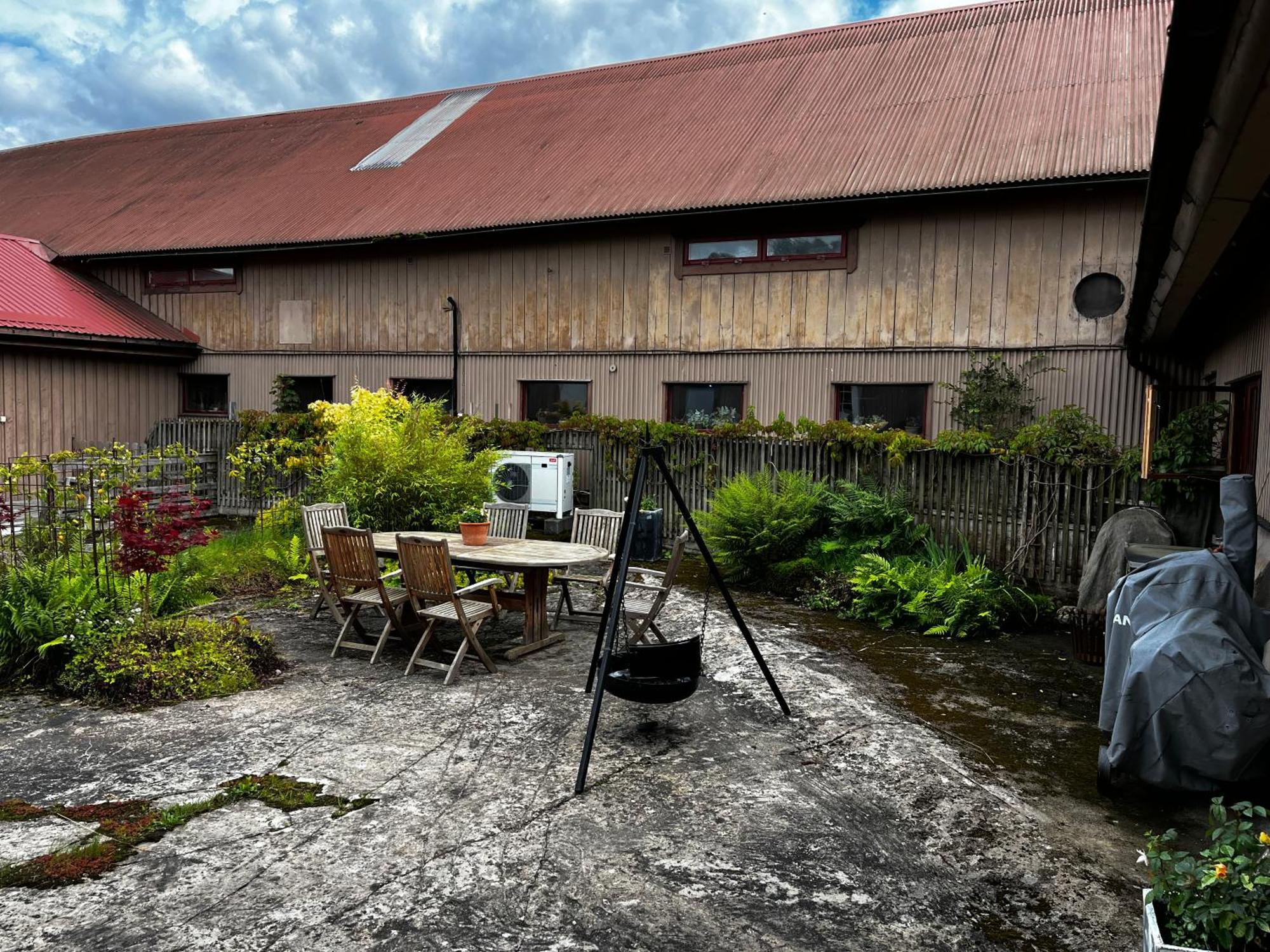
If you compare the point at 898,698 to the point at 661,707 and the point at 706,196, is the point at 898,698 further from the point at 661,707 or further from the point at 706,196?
the point at 706,196

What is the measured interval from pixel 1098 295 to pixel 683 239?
5845 mm

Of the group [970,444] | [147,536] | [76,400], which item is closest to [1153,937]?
[147,536]

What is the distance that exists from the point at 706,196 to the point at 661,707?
947cm

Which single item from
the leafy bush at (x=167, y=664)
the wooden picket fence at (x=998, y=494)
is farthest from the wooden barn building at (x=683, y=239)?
the leafy bush at (x=167, y=664)

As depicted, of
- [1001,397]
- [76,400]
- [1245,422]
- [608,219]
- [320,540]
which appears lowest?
[320,540]

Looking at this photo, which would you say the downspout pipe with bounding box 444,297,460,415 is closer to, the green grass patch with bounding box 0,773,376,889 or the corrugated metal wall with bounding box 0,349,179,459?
the corrugated metal wall with bounding box 0,349,179,459

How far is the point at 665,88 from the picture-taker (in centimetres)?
1762

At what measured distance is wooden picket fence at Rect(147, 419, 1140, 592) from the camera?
29.4 feet

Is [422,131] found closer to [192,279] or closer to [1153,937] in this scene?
[192,279]

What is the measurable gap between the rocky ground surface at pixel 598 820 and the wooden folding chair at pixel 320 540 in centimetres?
122

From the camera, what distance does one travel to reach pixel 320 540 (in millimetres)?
8648

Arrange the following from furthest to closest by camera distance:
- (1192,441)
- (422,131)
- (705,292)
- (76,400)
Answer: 1. (422,131)
2. (76,400)
3. (705,292)
4. (1192,441)

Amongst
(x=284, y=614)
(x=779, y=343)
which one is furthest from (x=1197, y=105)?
(x=779, y=343)

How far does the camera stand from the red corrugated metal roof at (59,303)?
15398 millimetres
